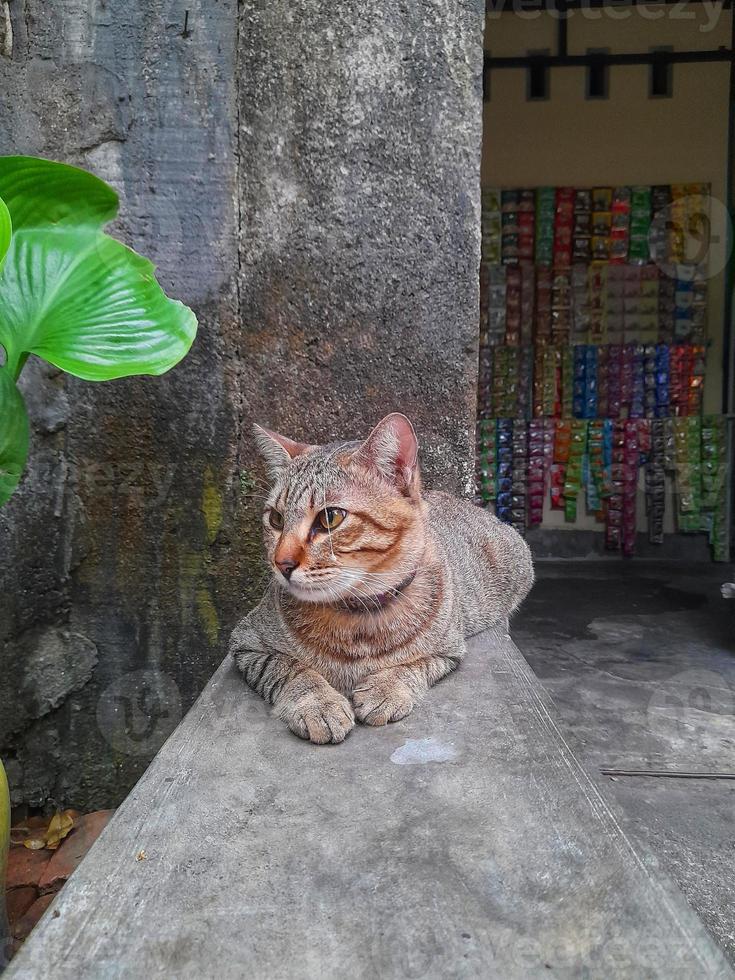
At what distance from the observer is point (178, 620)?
8.01ft

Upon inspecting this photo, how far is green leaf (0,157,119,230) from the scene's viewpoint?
1.54 metres

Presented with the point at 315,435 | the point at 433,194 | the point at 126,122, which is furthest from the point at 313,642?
the point at 126,122

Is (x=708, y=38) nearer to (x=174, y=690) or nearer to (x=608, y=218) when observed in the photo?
(x=608, y=218)

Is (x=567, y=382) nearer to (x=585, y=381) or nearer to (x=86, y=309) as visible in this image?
(x=585, y=381)

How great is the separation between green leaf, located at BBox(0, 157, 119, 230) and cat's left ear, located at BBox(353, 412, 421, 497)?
0.81 metres

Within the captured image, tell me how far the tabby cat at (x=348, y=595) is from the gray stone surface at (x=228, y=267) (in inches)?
19.1

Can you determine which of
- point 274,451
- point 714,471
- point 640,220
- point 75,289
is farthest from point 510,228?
point 75,289

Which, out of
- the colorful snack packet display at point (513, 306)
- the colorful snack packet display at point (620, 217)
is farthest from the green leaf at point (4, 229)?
the colorful snack packet display at point (620, 217)

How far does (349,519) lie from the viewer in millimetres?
1703

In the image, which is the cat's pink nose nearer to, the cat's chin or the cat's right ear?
the cat's chin

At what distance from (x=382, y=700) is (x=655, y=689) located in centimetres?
246

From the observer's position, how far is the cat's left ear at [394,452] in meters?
1.73

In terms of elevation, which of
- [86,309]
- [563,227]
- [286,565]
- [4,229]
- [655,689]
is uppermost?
[563,227]

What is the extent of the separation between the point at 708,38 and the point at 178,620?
608cm
